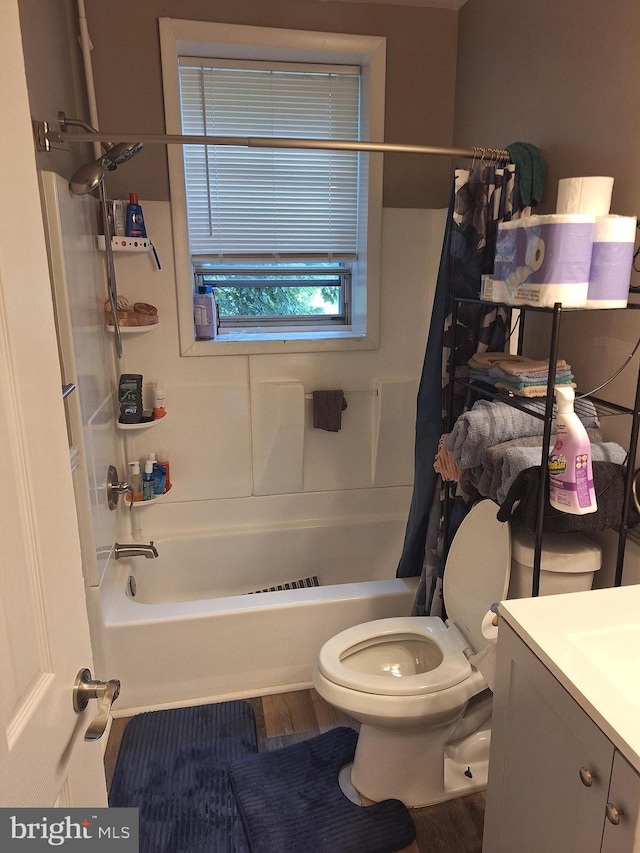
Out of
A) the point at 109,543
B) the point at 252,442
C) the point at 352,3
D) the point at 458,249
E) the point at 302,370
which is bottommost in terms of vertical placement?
the point at 109,543

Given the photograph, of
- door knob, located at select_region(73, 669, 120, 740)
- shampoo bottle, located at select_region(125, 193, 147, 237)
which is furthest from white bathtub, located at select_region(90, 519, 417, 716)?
shampoo bottle, located at select_region(125, 193, 147, 237)

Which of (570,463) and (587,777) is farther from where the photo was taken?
(570,463)

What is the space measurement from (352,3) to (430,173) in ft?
2.33

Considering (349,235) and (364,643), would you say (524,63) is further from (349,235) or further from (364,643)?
(364,643)

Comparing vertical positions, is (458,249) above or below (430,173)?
below

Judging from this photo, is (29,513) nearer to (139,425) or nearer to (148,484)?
(139,425)

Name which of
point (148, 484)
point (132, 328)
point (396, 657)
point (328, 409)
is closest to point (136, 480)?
point (148, 484)

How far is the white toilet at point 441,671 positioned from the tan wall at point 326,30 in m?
1.57

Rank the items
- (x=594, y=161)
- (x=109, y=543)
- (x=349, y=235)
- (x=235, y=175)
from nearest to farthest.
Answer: (x=594, y=161) < (x=109, y=543) < (x=235, y=175) < (x=349, y=235)

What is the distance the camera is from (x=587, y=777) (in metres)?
0.97

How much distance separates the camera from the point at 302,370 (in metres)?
2.70

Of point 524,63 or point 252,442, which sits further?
point 252,442

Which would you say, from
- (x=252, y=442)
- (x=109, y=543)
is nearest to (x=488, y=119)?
(x=252, y=442)

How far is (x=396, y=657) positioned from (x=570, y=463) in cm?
92
